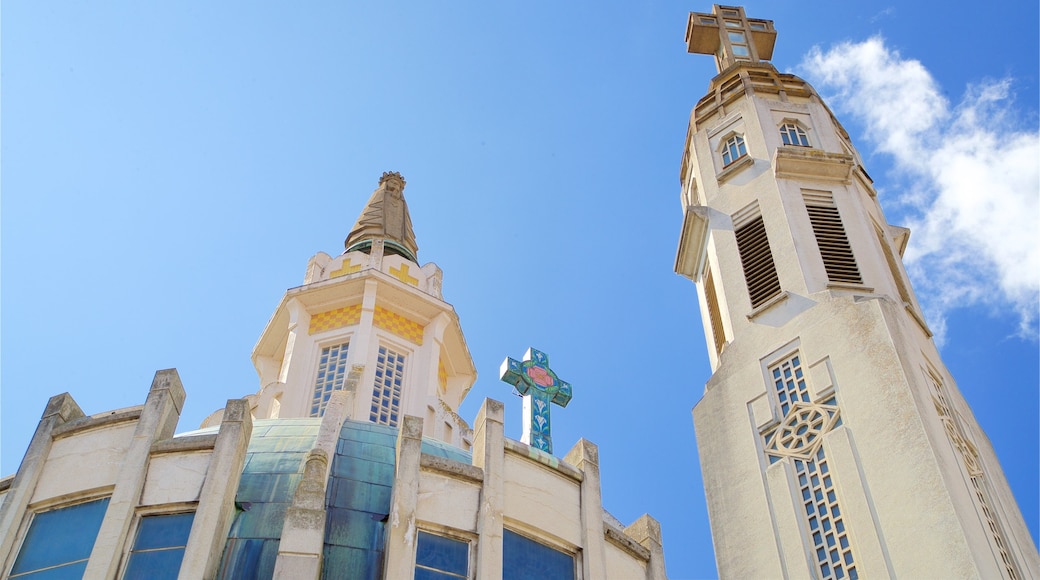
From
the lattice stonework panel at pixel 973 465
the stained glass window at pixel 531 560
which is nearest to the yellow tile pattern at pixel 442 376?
the lattice stonework panel at pixel 973 465

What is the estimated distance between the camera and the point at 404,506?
19422 millimetres

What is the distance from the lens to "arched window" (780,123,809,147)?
39812mm

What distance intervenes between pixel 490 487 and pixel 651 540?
432cm

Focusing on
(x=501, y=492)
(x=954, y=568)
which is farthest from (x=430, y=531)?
(x=954, y=568)

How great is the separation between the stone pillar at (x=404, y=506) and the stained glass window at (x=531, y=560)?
1.65 metres

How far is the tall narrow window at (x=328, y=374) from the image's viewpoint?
3619 cm

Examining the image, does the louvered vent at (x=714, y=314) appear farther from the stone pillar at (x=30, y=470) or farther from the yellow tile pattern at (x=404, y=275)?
the stone pillar at (x=30, y=470)

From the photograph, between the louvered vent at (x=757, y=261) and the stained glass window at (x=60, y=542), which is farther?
the louvered vent at (x=757, y=261)

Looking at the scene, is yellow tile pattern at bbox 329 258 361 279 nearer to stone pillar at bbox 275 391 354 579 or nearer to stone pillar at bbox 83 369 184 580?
stone pillar at bbox 83 369 184 580

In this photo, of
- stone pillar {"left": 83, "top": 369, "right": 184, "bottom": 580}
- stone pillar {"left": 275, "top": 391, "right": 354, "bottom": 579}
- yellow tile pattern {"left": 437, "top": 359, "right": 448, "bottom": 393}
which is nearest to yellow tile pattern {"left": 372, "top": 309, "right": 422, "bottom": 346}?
yellow tile pattern {"left": 437, "top": 359, "right": 448, "bottom": 393}

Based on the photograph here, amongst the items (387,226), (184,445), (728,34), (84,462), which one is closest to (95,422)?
(84,462)

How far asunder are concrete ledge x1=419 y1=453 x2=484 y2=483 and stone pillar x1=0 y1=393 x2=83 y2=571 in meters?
6.31

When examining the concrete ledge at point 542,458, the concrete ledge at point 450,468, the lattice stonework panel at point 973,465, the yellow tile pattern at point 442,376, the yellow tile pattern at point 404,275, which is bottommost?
the concrete ledge at point 450,468

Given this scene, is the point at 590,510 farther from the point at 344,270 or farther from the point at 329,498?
the point at 344,270
